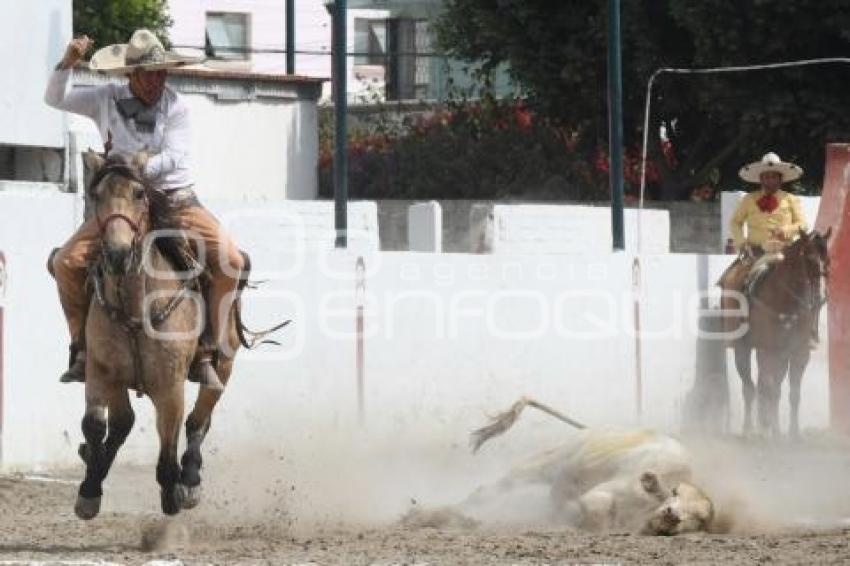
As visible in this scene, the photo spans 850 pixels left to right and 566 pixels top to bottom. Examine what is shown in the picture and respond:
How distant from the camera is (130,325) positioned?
1059 cm

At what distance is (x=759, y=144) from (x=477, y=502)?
17.3m

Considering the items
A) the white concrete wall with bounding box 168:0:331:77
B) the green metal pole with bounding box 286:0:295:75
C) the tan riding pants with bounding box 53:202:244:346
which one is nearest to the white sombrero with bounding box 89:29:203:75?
the tan riding pants with bounding box 53:202:244:346

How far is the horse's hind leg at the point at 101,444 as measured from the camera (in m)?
10.8

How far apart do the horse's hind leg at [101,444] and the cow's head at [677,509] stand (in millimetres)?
2673

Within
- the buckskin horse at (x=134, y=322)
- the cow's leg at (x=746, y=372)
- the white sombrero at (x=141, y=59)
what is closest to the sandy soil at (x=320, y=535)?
the buckskin horse at (x=134, y=322)

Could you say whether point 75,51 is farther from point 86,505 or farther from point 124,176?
point 86,505

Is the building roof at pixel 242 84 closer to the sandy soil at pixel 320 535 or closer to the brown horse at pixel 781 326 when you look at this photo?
the brown horse at pixel 781 326

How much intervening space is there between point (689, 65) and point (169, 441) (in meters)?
18.5

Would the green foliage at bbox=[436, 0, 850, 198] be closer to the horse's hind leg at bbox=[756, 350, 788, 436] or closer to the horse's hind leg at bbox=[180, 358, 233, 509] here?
the horse's hind leg at bbox=[756, 350, 788, 436]

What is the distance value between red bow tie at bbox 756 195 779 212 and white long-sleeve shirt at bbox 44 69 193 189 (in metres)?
9.56

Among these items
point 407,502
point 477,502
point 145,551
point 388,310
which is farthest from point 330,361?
point 145,551

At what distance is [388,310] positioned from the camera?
57.2 ft

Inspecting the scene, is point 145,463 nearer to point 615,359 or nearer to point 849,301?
point 615,359

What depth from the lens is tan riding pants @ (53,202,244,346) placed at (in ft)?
36.2
